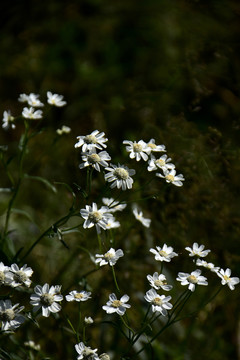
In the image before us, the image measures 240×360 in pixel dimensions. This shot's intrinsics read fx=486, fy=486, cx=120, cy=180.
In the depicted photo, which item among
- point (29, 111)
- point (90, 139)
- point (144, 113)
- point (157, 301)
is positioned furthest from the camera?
point (144, 113)

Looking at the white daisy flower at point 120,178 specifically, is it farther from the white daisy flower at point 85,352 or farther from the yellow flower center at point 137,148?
the white daisy flower at point 85,352

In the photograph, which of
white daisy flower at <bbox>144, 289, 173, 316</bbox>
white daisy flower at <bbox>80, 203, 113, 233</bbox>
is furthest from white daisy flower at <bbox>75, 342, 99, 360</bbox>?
white daisy flower at <bbox>80, 203, 113, 233</bbox>

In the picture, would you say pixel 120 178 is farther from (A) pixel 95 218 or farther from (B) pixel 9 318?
(B) pixel 9 318

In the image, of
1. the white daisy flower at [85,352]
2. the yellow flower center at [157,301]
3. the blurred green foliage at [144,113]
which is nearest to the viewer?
the white daisy flower at [85,352]

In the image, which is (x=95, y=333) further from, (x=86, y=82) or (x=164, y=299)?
(x=86, y=82)

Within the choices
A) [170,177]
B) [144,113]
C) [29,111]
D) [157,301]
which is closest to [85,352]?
[157,301]

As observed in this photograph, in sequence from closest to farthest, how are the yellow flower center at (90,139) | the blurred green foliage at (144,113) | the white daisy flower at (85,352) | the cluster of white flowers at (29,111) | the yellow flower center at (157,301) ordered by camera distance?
the white daisy flower at (85,352), the yellow flower center at (157,301), the yellow flower center at (90,139), the cluster of white flowers at (29,111), the blurred green foliage at (144,113)

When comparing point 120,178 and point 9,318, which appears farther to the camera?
point 120,178

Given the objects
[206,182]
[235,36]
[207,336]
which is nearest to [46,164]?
[206,182]

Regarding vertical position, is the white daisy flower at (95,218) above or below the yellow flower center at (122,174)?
below

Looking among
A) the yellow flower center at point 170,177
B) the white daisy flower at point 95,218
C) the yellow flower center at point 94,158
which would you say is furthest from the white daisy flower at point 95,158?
the yellow flower center at point 170,177
